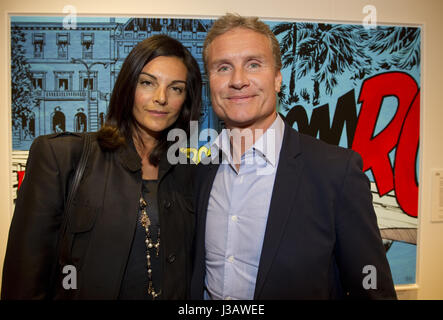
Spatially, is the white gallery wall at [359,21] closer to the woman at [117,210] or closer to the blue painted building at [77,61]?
the blue painted building at [77,61]

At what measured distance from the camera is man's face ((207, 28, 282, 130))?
4.99ft

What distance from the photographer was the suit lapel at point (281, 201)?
4.28ft

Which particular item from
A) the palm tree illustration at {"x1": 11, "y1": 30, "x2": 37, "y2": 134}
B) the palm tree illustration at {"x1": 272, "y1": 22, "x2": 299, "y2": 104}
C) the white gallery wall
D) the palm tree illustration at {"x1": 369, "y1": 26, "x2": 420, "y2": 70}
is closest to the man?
the palm tree illustration at {"x1": 272, "y1": 22, "x2": 299, "y2": 104}

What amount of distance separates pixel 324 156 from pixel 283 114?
87cm

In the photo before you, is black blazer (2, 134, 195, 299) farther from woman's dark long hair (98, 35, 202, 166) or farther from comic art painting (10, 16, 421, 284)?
comic art painting (10, 16, 421, 284)

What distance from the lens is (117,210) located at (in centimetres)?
141

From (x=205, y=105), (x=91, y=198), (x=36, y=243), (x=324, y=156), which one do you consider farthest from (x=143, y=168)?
(x=324, y=156)

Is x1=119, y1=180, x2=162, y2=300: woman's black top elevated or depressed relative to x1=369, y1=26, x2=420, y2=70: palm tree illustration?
depressed

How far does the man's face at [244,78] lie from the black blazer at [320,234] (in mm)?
369

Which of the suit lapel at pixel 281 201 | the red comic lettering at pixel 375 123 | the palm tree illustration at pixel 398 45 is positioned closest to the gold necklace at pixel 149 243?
the suit lapel at pixel 281 201

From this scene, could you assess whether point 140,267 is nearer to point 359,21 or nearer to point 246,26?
point 246,26

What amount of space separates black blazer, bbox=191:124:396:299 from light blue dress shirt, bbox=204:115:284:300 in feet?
0.35

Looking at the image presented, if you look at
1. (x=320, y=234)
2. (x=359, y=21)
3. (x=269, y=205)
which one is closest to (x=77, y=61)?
(x=269, y=205)

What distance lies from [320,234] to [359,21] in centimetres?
188
